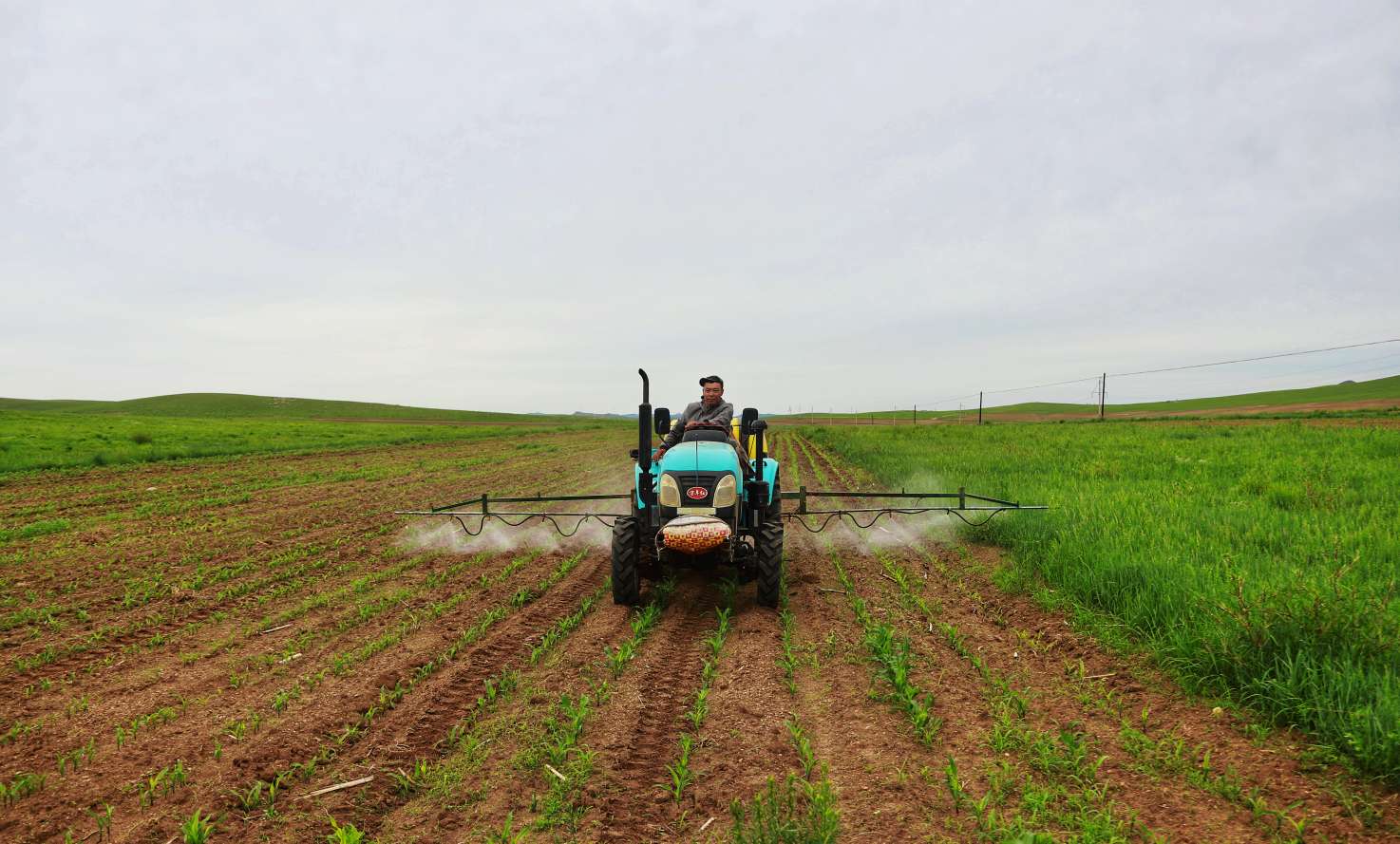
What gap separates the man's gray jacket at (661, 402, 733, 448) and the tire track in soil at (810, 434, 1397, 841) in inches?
91.3

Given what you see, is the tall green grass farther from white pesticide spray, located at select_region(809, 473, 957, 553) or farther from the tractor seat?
the tractor seat

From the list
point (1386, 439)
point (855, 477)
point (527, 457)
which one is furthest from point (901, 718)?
point (527, 457)

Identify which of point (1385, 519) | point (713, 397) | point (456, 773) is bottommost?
point (456, 773)

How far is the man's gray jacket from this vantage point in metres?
6.21

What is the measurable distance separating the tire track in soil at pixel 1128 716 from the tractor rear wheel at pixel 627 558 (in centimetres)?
232

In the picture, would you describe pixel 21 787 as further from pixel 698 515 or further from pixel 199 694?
pixel 698 515

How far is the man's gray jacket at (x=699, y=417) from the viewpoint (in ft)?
20.4

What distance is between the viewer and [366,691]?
3.74 meters

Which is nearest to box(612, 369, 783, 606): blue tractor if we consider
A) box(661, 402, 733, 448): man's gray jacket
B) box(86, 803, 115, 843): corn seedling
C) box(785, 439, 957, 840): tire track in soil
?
box(661, 402, 733, 448): man's gray jacket

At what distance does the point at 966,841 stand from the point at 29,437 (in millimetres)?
29532

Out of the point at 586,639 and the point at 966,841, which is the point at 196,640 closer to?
the point at 586,639

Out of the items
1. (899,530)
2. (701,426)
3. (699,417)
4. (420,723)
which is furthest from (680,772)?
(899,530)

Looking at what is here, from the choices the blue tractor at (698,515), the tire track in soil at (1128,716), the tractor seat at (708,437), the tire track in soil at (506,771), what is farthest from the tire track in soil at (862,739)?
the tractor seat at (708,437)

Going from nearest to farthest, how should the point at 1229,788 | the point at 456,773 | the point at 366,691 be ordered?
the point at 1229,788 < the point at 456,773 < the point at 366,691
